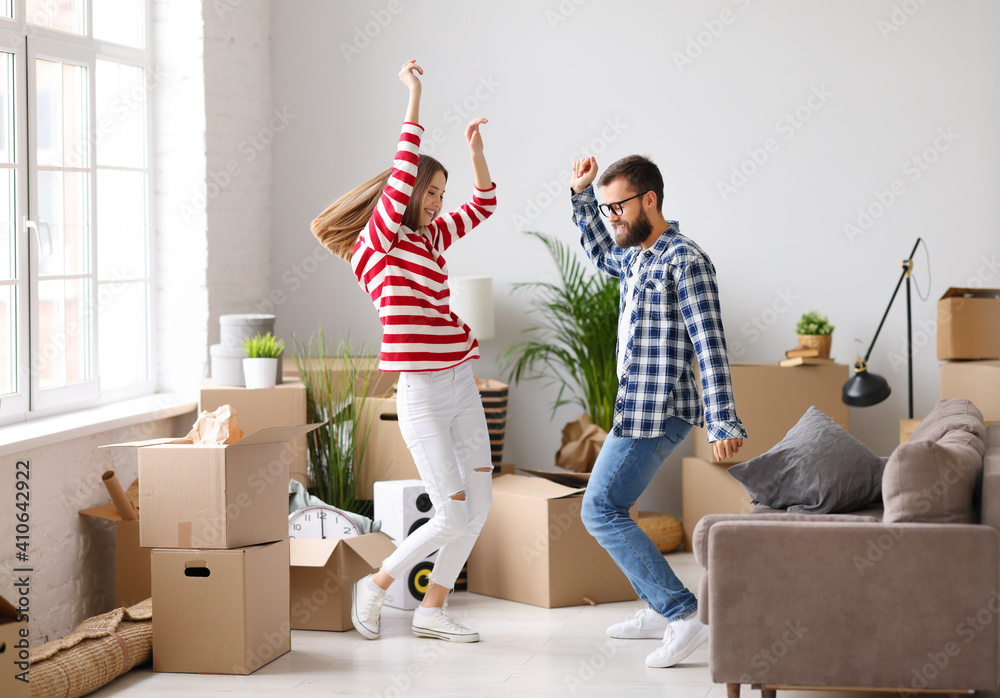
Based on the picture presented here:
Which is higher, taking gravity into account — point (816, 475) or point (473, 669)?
point (816, 475)

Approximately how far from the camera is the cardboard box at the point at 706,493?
14.1ft

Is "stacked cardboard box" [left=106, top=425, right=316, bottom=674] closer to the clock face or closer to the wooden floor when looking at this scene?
the wooden floor

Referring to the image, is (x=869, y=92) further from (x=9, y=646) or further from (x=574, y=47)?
(x=9, y=646)

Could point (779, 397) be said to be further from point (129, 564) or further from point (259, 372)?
point (129, 564)

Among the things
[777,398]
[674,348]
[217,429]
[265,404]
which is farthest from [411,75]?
[777,398]

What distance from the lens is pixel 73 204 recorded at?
3.79 meters

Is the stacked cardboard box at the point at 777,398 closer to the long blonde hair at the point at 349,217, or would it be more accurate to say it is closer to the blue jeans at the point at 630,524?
the blue jeans at the point at 630,524

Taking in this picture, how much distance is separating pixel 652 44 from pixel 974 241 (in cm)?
169

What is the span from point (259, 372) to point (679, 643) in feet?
6.05

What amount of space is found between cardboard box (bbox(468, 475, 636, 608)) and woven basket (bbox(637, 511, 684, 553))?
0.63 meters

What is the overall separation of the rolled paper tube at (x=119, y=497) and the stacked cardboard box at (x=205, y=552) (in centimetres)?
45

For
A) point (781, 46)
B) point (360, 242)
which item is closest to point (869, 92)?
point (781, 46)

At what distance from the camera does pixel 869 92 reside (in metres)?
4.52

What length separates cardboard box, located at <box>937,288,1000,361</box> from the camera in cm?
396
